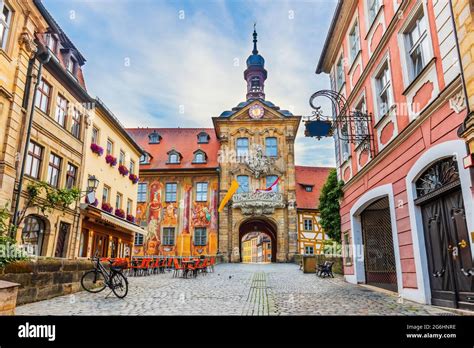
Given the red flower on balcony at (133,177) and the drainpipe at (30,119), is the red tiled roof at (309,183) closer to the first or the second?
the red flower on balcony at (133,177)

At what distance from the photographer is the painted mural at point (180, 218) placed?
33.0 metres

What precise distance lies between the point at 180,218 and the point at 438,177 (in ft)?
93.3

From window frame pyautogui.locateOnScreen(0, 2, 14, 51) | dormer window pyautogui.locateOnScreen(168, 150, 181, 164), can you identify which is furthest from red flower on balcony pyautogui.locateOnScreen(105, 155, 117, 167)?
dormer window pyautogui.locateOnScreen(168, 150, 181, 164)

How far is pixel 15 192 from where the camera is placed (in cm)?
1330

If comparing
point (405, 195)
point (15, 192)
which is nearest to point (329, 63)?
point (405, 195)

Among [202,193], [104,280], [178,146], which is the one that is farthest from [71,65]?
[178,146]

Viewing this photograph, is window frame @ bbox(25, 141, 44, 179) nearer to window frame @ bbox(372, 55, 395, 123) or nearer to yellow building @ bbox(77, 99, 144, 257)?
yellow building @ bbox(77, 99, 144, 257)

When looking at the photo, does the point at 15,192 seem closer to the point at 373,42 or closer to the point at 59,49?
the point at 59,49

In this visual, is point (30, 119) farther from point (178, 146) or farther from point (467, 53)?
point (178, 146)

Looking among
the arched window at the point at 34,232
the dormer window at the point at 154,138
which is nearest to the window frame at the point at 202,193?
the dormer window at the point at 154,138

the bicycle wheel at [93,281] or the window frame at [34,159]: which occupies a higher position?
the window frame at [34,159]

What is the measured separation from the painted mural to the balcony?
2677 millimetres

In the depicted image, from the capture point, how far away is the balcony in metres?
32.2

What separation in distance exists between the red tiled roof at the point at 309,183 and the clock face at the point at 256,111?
8933 mm
